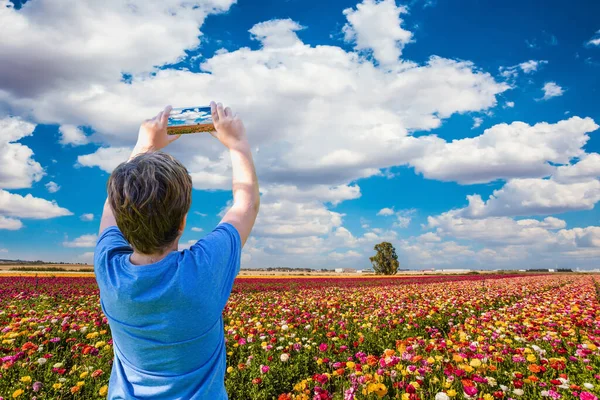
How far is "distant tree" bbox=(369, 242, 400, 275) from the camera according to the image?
205 ft

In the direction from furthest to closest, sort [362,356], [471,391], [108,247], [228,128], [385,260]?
[385,260]
[362,356]
[471,391]
[228,128]
[108,247]

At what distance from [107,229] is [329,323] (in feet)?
21.3

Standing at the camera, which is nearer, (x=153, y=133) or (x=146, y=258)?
(x=146, y=258)

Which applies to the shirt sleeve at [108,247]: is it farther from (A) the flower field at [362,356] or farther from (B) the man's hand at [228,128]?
(A) the flower field at [362,356]

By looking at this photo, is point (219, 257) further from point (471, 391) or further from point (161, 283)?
point (471, 391)

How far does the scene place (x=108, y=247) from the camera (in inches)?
52.1

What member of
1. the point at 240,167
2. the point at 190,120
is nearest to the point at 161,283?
the point at 240,167

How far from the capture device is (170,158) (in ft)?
4.32

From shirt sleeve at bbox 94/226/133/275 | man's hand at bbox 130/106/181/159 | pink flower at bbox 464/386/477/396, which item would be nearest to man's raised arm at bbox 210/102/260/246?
man's hand at bbox 130/106/181/159

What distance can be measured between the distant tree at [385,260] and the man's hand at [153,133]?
63.2 m

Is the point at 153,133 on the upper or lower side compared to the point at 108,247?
upper

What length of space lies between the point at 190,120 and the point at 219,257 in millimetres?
625

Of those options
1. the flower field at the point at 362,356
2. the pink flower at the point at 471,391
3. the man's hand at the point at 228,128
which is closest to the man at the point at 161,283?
the man's hand at the point at 228,128

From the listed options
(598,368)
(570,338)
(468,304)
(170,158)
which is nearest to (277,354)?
(598,368)
